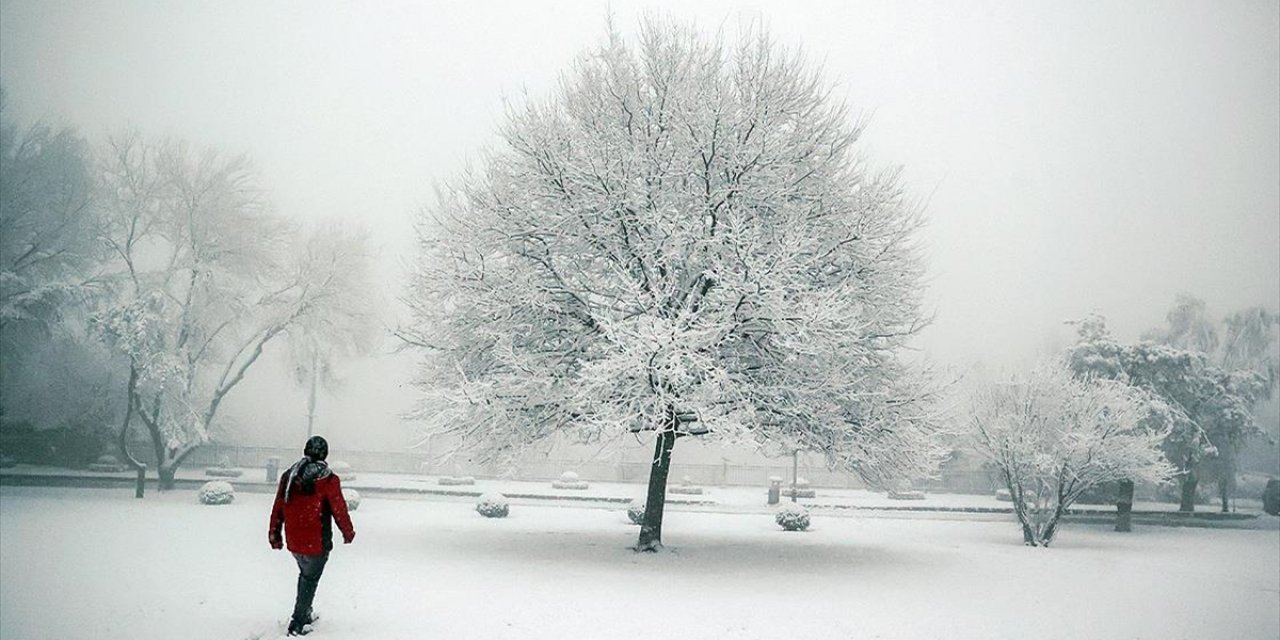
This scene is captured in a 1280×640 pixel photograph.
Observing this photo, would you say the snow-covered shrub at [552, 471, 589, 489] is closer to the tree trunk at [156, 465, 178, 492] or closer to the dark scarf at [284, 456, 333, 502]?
the tree trunk at [156, 465, 178, 492]

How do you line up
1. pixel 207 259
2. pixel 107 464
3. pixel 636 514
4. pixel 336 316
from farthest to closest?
pixel 107 464 < pixel 336 316 < pixel 207 259 < pixel 636 514

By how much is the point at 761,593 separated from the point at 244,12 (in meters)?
65.5

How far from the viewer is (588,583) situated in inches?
508

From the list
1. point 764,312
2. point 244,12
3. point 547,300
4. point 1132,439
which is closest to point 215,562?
point 547,300

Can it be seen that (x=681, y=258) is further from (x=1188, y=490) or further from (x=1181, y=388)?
(x=1188, y=490)

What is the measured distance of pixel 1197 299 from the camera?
150ft

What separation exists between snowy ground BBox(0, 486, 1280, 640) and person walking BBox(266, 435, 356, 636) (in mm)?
1050

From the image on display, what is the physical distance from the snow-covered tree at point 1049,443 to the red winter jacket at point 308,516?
2026 cm

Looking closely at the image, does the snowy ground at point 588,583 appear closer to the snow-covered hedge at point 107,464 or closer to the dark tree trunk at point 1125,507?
the dark tree trunk at point 1125,507

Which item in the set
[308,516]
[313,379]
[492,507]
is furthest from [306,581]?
[313,379]

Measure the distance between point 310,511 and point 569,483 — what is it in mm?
33556

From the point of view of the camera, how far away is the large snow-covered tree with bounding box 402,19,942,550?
15.4 metres

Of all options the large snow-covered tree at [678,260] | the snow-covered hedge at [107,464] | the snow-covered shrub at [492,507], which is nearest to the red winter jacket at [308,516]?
the large snow-covered tree at [678,260]

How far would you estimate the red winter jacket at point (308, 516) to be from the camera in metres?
8.47
